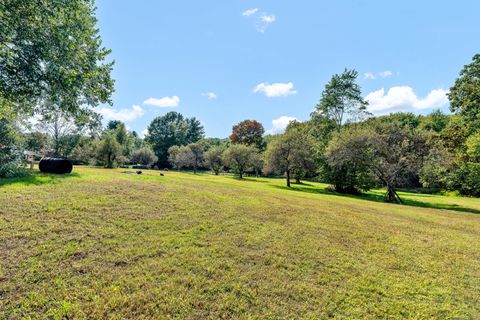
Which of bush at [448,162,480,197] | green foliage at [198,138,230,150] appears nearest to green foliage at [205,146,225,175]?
green foliage at [198,138,230,150]

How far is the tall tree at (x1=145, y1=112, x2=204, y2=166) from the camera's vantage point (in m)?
68.8

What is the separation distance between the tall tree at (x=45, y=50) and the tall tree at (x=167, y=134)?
60639 mm

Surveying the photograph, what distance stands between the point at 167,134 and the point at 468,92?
6618 centimetres

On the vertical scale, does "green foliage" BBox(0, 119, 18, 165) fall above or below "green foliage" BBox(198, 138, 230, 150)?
below

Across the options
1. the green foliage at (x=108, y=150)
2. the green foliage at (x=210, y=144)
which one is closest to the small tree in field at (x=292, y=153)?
the green foliage at (x=210, y=144)

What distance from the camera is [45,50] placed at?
6.85m

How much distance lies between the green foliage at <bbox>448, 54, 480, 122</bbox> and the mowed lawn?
1583 cm

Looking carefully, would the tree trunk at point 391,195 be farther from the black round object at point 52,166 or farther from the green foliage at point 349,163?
the black round object at point 52,166

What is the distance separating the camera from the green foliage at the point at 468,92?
1814 cm

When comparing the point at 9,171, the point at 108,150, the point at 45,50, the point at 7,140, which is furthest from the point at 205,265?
the point at 108,150

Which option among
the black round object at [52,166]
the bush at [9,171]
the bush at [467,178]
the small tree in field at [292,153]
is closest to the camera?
the bush at [9,171]

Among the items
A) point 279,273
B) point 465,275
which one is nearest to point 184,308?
point 279,273

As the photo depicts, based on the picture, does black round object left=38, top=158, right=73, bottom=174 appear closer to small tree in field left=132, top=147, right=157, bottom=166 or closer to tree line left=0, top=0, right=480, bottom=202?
tree line left=0, top=0, right=480, bottom=202

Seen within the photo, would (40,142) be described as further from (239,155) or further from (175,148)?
(239,155)
